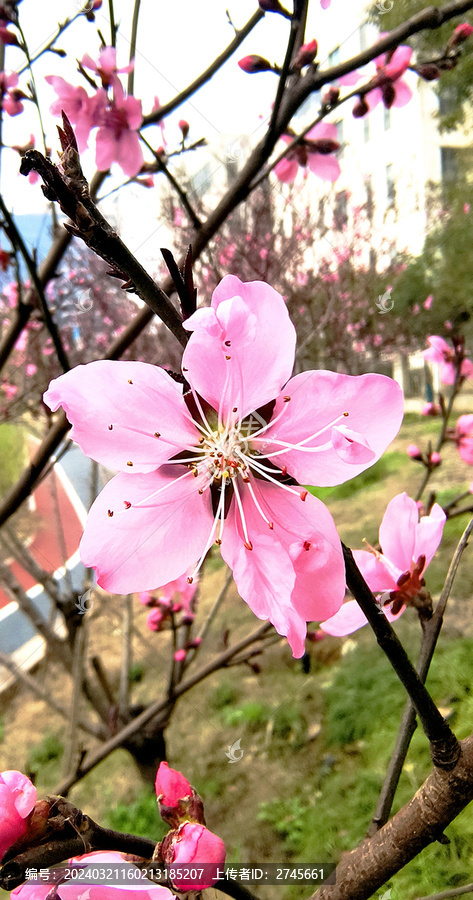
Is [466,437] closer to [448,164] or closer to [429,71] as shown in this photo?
[429,71]

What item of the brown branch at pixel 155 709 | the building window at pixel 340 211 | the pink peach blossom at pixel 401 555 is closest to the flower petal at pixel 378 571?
the pink peach blossom at pixel 401 555

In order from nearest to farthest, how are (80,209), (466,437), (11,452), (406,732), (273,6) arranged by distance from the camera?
(80,209) < (406,732) < (273,6) < (466,437) < (11,452)

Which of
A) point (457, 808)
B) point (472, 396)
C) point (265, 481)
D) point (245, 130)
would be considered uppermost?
point (245, 130)

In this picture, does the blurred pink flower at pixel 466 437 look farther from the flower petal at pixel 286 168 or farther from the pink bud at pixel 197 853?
the pink bud at pixel 197 853

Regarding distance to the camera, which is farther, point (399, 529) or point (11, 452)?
point (11, 452)

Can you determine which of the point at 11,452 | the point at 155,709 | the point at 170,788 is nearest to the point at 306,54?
the point at 170,788

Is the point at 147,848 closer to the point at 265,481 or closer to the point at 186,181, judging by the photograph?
the point at 265,481

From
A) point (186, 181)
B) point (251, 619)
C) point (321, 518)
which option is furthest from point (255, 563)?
point (251, 619)

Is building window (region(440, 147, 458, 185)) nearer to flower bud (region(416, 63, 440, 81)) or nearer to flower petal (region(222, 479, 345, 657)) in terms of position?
flower bud (region(416, 63, 440, 81))
